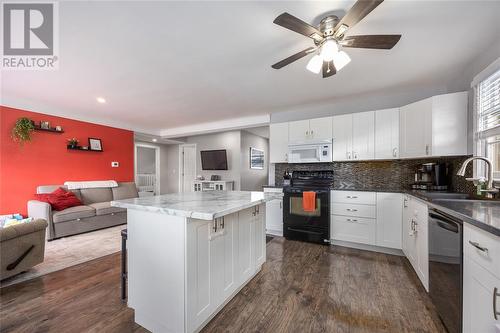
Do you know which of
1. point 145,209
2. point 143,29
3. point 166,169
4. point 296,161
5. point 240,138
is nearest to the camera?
point 145,209

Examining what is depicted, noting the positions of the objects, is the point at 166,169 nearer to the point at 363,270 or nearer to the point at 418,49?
the point at 363,270

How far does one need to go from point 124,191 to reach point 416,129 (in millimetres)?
5661

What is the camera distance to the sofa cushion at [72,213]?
3267mm

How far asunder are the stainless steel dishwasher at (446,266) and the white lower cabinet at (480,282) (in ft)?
0.22

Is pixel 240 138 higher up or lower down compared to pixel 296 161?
higher up

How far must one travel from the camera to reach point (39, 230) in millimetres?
2260

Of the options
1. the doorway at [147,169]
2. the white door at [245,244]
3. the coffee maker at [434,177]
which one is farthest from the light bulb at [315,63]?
the doorway at [147,169]

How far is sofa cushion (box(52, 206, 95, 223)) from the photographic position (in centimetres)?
327

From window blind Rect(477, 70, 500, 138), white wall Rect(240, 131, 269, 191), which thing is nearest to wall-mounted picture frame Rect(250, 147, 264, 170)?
white wall Rect(240, 131, 269, 191)

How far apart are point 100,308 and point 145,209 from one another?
1.10m

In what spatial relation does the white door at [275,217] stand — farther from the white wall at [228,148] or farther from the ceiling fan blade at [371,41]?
the ceiling fan blade at [371,41]

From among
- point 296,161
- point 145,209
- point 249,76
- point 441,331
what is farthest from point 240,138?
point 441,331

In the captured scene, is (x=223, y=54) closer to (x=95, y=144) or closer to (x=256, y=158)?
(x=95, y=144)

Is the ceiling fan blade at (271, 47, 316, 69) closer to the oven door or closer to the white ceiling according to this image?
the white ceiling
